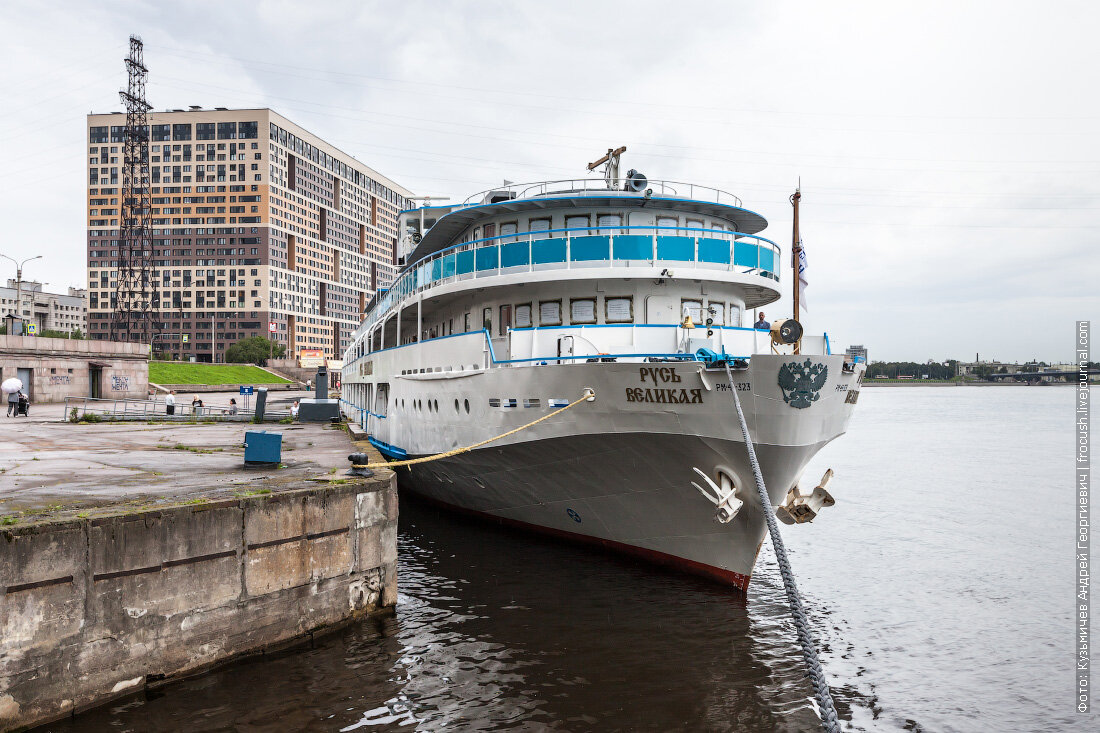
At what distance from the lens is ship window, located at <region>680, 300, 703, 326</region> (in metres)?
14.2

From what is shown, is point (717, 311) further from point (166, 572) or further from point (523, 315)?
point (166, 572)

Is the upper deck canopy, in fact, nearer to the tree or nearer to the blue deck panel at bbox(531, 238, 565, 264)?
the blue deck panel at bbox(531, 238, 565, 264)

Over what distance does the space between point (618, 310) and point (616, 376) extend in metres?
3.06

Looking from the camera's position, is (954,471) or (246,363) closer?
(954,471)

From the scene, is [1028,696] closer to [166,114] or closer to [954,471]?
[954,471]

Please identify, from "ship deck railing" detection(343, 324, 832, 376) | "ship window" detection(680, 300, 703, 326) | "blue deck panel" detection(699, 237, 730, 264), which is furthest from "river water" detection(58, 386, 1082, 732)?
"blue deck panel" detection(699, 237, 730, 264)

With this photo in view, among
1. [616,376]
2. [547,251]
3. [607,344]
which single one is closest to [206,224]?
[547,251]

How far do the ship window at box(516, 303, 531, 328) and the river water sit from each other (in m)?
4.82

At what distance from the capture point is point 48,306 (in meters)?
169

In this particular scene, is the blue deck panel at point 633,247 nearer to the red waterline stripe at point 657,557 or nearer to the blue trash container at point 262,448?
the red waterline stripe at point 657,557

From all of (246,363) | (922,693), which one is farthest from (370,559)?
(246,363)

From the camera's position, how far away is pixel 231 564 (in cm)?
841

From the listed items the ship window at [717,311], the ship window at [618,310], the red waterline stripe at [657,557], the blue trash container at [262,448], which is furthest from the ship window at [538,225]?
the blue trash container at [262,448]

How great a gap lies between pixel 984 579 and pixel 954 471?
2156 centimetres
